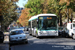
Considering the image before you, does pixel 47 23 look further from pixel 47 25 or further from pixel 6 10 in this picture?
pixel 6 10

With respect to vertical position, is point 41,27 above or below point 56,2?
below

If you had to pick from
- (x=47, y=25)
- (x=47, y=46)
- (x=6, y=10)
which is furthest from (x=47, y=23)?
(x=6, y=10)

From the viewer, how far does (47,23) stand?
77.6 feet

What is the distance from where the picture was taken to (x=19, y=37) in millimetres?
18219

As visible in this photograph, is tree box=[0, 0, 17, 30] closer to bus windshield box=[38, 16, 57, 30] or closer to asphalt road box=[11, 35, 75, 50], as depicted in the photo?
bus windshield box=[38, 16, 57, 30]

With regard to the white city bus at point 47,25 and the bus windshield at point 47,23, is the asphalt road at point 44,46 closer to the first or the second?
the white city bus at point 47,25

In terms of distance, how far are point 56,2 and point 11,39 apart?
13836 millimetres

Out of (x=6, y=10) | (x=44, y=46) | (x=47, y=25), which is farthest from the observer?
(x=6, y=10)

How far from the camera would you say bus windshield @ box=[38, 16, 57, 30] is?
23625 millimetres

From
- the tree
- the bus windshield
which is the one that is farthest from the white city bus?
the tree

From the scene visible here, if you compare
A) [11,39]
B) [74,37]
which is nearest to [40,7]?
[74,37]

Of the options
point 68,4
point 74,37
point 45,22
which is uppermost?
point 68,4

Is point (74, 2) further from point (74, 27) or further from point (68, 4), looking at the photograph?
point (74, 27)

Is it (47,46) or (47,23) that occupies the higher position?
(47,23)
